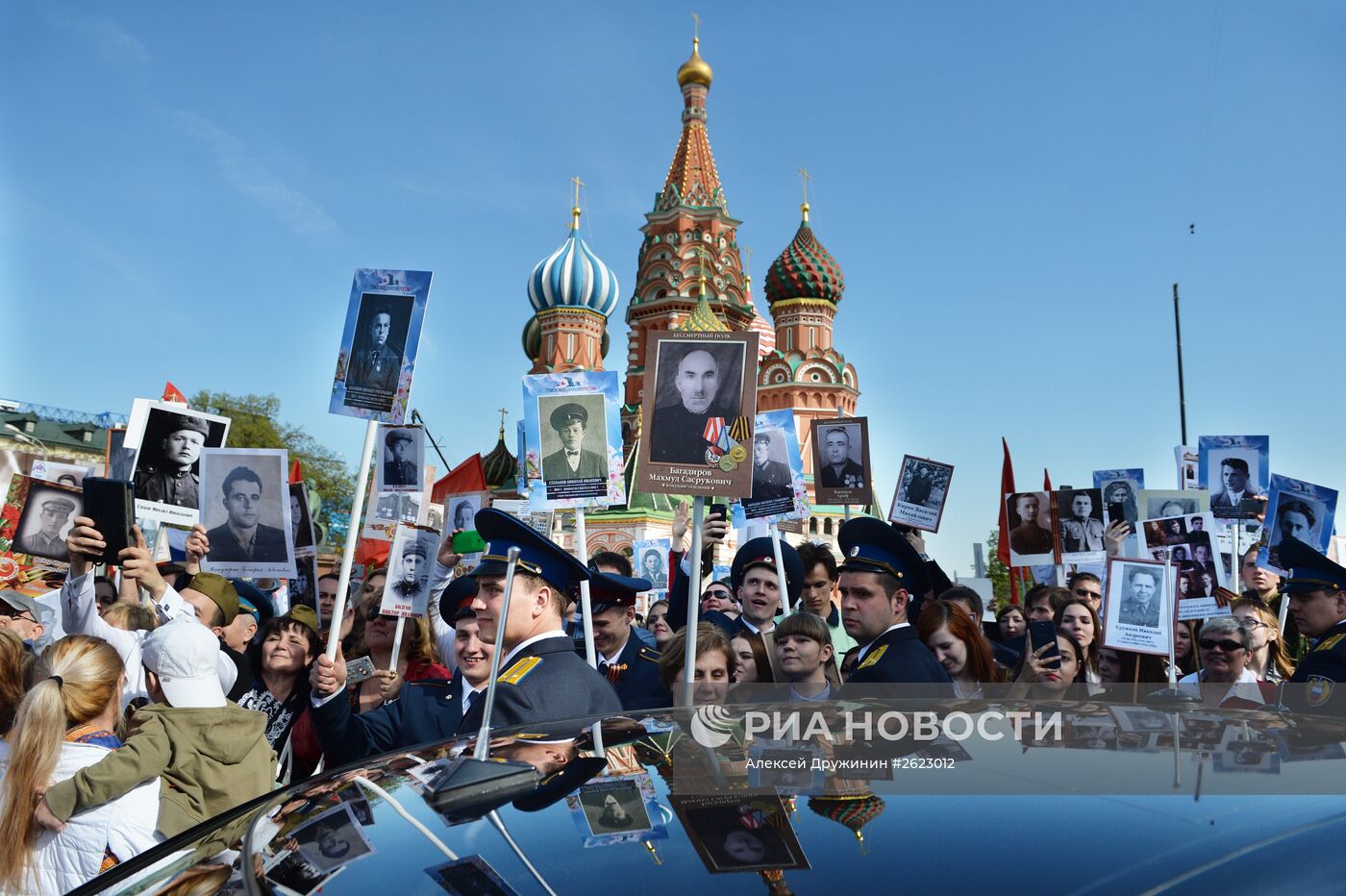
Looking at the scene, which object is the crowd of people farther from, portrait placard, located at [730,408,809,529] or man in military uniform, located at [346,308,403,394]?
man in military uniform, located at [346,308,403,394]

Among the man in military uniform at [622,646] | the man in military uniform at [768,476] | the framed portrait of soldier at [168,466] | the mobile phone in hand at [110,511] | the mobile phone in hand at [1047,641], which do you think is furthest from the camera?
the man in military uniform at [768,476]

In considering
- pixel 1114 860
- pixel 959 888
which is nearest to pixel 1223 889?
pixel 1114 860

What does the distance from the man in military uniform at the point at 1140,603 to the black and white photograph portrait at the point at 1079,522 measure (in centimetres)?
345

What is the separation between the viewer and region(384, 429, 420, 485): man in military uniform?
831 centimetres

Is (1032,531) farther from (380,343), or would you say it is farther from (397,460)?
(380,343)

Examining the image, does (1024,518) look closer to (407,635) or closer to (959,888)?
(407,635)

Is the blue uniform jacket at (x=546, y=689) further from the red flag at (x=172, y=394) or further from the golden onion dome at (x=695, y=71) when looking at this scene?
the golden onion dome at (x=695, y=71)

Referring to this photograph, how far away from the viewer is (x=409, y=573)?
7.09m

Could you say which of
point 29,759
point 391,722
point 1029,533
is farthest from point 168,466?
point 1029,533

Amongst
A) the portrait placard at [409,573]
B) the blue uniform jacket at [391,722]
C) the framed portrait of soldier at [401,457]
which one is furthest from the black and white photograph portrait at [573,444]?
the blue uniform jacket at [391,722]

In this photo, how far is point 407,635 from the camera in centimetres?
651

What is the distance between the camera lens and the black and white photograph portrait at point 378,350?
598cm

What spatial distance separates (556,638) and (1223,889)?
2363 mm

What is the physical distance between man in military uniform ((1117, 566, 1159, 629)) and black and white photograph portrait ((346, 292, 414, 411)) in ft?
15.1
